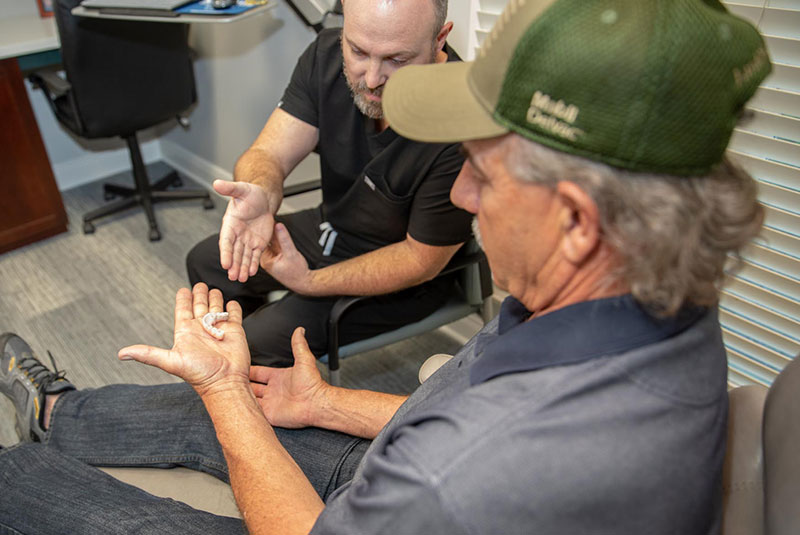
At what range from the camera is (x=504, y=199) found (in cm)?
71

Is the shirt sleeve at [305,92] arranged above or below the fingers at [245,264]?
above

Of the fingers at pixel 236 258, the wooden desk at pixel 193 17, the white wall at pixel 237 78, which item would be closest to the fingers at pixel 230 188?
the fingers at pixel 236 258

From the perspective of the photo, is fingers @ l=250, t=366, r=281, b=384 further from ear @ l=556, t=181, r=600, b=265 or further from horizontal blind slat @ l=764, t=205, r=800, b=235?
horizontal blind slat @ l=764, t=205, r=800, b=235

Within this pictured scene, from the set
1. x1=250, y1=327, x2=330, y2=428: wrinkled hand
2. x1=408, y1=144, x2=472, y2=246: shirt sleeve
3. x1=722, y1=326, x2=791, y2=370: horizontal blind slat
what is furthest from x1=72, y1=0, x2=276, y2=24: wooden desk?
x1=722, y1=326, x2=791, y2=370: horizontal blind slat

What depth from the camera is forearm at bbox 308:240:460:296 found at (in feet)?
4.76

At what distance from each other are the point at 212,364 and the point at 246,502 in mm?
249

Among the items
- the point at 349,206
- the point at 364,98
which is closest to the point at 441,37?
the point at 364,98

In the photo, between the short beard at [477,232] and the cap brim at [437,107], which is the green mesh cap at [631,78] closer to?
the cap brim at [437,107]

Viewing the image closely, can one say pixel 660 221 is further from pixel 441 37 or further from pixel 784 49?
pixel 441 37

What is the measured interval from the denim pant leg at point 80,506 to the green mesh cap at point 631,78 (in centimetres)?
80

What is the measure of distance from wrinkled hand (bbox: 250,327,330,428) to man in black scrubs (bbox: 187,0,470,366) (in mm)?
223

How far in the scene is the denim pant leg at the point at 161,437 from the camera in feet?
3.72

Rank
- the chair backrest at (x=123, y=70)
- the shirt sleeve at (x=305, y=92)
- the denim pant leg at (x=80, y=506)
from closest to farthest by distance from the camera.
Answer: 1. the denim pant leg at (x=80, y=506)
2. the shirt sleeve at (x=305, y=92)
3. the chair backrest at (x=123, y=70)

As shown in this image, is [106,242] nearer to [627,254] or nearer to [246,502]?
[246,502]
